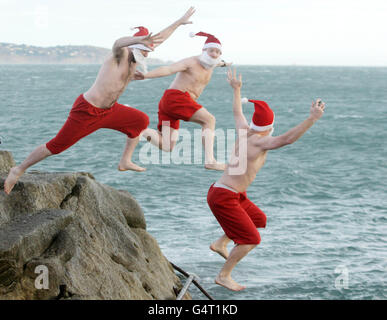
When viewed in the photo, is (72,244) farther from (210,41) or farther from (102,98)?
(210,41)

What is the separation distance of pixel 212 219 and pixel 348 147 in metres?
24.1

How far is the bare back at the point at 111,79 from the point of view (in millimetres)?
7793

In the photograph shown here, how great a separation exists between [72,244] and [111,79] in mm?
2216

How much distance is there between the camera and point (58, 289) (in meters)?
7.26

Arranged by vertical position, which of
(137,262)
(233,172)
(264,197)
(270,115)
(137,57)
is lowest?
(264,197)

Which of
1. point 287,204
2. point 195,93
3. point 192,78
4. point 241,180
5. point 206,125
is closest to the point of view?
point 241,180

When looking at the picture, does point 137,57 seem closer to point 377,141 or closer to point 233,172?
point 233,172

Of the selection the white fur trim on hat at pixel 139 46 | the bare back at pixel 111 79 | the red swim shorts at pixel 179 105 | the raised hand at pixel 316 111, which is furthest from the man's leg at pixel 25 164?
the raised hand at pixel 316 111

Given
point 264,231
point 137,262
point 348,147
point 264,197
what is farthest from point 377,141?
point 137,262

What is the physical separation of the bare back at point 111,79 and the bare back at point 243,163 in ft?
5.57

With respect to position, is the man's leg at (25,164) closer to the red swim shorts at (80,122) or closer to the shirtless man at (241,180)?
the red swim shorts at (80,122)

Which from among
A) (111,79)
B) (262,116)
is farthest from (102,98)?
(262,116)

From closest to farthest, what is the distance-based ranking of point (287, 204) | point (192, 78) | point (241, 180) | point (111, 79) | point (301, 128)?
point (301, 128) < point (241, 180) < point (111, 79) < point (192, 78) < point (287, 204)

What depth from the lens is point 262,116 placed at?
7.35 meters
